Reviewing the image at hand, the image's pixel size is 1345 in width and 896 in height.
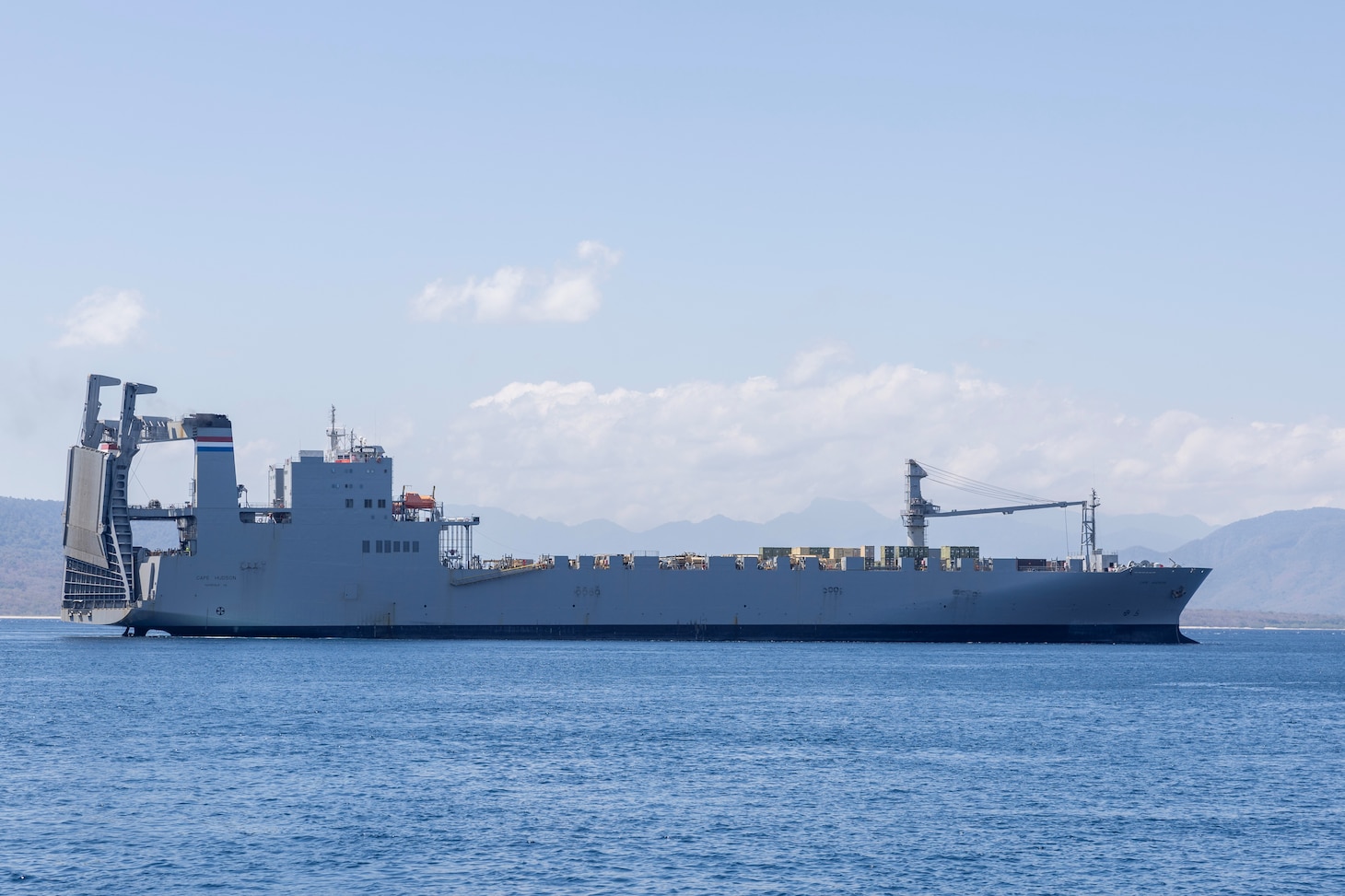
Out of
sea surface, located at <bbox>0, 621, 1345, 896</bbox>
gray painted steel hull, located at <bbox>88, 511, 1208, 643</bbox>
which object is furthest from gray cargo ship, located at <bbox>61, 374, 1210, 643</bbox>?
sea surface, located at <bbox>0, 621, 1345, 896</bbox>

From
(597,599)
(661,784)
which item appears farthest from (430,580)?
(661,784)

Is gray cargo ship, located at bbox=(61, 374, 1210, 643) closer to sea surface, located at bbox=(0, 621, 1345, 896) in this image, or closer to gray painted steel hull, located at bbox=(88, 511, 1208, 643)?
gray painted steel hull, located at bbox=(88, 511, 1208, 643)

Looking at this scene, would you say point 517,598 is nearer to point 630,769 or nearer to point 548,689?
point 548,689

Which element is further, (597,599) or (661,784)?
(597,599)

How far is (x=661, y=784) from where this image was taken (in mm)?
28594

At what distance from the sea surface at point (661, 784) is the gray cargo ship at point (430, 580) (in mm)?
13796

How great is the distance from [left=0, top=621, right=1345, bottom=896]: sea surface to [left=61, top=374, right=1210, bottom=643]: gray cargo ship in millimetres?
13796

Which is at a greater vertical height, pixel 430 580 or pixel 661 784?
pixel 430 580

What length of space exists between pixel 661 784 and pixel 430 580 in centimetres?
4006

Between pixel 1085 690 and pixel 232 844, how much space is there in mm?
Result: 32159

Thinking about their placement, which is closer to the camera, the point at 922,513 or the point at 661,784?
the point at 661,784

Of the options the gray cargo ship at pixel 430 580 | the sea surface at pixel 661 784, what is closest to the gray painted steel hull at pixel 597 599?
the gray cargo ship at pixel 430 580

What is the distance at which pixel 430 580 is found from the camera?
67188 millimetres

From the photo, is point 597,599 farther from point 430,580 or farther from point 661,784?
point 661,784
